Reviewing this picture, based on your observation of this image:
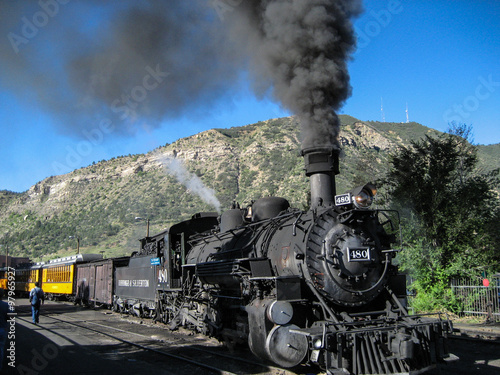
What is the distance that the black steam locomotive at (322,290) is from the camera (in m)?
6.13

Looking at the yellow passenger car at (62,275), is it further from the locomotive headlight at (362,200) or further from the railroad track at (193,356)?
the locomotive headlight at (362,200)

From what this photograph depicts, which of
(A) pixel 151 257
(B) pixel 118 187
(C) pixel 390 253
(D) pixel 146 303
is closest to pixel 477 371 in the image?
(C) pixel 390 253

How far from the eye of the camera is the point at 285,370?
713 cm

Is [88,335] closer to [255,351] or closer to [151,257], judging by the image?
[151,257]

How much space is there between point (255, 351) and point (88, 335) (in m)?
7.20

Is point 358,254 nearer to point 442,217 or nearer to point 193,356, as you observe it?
point 193,356

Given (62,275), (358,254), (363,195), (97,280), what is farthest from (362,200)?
(62,275)

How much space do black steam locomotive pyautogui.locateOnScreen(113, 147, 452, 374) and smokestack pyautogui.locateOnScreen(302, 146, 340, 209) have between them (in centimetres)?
2

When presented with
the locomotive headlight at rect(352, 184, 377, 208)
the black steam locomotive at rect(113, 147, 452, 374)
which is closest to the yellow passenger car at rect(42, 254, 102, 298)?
the black steam locomotive at rect(113, 147, 452, 374)

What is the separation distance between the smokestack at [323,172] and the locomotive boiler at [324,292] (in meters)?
0.02

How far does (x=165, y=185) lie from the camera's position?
265 ft

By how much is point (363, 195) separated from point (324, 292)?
190 centimetres

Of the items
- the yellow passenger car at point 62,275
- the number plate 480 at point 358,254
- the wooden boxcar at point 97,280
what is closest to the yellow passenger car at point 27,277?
the yellow passenger car at point 62,275

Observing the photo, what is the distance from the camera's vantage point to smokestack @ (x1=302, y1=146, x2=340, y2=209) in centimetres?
805
